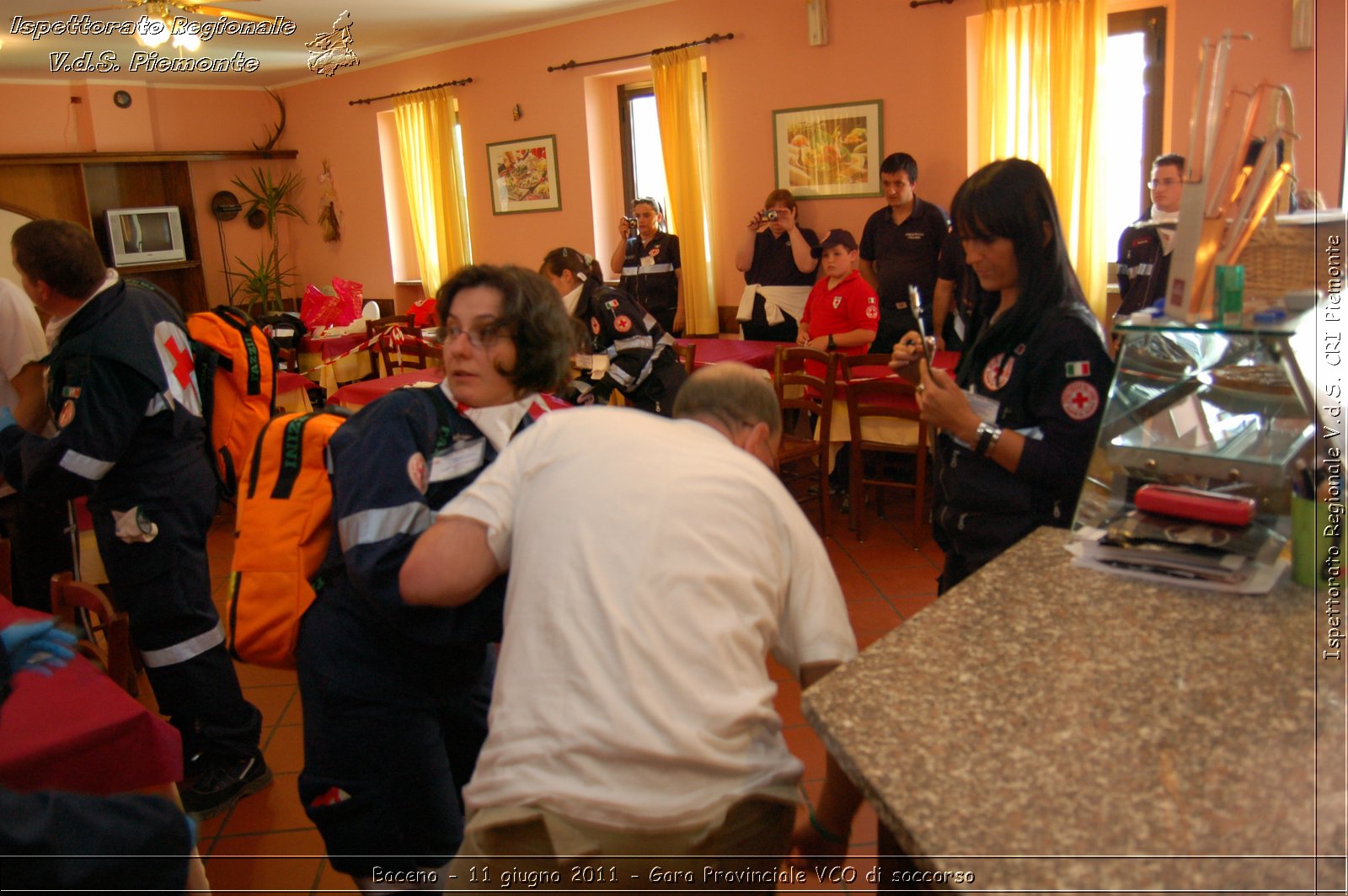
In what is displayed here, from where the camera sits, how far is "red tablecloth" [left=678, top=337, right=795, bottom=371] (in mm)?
5098

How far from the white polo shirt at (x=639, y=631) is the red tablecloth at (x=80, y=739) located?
913 mm

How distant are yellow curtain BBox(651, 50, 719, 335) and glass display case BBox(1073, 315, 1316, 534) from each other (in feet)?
18.1

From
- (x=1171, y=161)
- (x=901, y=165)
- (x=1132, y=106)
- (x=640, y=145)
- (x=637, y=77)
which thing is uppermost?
(x=637, y=77)

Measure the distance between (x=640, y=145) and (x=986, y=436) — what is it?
6.54m

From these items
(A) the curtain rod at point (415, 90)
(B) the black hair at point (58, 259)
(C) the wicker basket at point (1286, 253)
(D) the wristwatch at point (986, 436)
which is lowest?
(D) the wristwatch at point (986, 436)

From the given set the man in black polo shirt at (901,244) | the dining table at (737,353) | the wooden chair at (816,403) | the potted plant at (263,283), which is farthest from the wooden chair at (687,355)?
the potted plant at (263,283)

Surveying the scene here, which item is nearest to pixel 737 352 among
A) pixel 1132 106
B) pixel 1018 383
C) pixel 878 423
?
pixel 878 423

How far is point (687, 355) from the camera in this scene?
500cm

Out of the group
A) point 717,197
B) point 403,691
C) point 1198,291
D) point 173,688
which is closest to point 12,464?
point 173,688

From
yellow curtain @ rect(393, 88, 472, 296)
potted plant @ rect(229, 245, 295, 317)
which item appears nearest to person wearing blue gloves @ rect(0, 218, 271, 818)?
yellow curtain @ rect(393, 88, 472, 296)

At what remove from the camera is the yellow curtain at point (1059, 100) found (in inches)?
204

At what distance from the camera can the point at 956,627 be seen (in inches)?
53.0

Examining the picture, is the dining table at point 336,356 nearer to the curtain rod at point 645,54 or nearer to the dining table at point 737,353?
the dining table at point 737,353

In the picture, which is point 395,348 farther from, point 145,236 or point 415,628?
point 415,628
